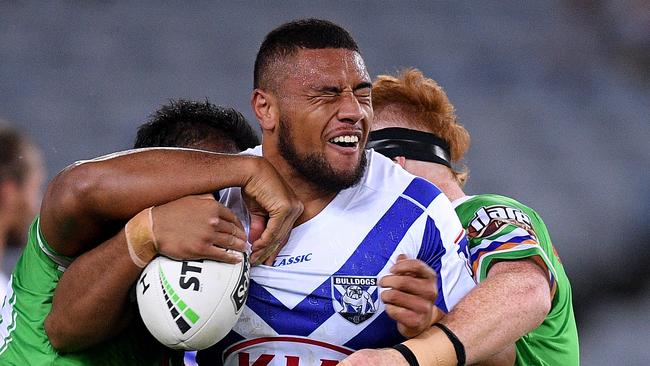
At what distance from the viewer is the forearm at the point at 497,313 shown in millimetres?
2764

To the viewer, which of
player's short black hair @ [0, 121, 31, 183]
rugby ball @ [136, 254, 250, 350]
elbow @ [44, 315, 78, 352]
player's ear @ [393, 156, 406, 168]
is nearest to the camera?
rugby ball @ [136, 254, 250, 350]

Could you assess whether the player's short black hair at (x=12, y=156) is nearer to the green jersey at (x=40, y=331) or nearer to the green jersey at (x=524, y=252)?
the green jersey at (x=40, y=331)

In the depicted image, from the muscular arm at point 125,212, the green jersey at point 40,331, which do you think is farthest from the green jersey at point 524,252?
the green jersey at point 40,331

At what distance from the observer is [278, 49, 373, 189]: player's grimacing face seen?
2912 mm

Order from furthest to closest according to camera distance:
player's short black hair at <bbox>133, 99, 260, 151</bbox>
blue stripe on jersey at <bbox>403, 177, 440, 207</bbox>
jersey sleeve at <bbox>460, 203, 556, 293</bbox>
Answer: player's short black hair at <bbox>133, 99, 260, 151</bbox> < jersey sleeve at <bbox>460, 203, 556, 293</bbox> < blue stripe on jersey at <bbox>403, 177, 440, 207</bbox>

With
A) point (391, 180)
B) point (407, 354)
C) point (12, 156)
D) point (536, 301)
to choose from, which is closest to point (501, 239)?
point (536, 301)

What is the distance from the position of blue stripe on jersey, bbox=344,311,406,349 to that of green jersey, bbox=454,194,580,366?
1.22ft

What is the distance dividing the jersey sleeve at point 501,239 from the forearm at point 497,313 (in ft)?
0.25

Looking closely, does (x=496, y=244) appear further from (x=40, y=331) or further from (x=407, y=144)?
(x=40, y=331)

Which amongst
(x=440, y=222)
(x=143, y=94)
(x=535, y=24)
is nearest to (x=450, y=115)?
(x=440, y=222)

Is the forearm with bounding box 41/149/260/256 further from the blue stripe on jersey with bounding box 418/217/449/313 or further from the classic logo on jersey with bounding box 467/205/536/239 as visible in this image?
the classic logo on jersey with bounding box 467/205/536/239

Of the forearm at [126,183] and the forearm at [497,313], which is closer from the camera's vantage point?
the forearm at [126,183]

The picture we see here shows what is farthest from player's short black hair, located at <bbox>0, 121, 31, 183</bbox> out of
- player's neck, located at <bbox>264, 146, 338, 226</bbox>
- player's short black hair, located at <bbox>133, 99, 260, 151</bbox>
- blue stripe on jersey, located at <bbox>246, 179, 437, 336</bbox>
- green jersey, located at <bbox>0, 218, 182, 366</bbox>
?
blue stripe on jersey, located at <bbox>246, 179, 437, 336</bbox>

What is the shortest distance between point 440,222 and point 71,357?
1129mm
